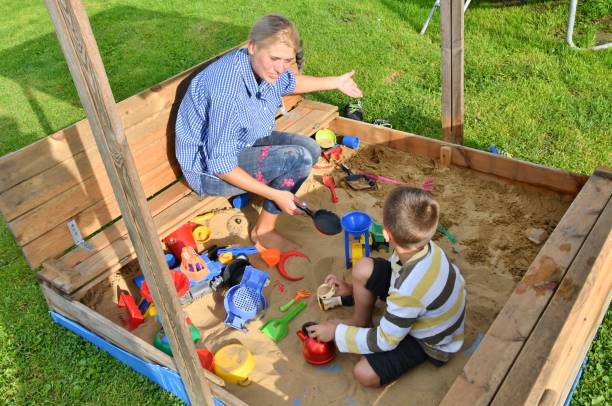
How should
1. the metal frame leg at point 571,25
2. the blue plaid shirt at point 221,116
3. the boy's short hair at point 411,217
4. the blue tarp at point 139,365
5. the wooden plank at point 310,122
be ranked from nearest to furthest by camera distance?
the boy's short hair at point 411,217 → the blue tarp at point 139,365 → the blue plaid shirt at point 221,116 → the wooden plank at point 310,122 → the metal frame leg at point 571,25

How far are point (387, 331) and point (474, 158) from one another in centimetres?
167

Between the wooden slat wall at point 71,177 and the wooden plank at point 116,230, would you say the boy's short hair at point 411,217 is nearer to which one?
the wooden plank at point 116,230

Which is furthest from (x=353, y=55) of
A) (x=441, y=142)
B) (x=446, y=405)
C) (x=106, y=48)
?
(x=446, y=405)

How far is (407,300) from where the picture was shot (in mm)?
2080

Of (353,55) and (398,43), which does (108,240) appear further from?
(398,43)

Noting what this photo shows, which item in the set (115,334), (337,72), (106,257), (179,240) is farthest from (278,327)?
(337,72)

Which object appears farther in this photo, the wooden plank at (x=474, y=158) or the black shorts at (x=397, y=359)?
the wooden plank at (x=474, y=158)

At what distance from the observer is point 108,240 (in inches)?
118

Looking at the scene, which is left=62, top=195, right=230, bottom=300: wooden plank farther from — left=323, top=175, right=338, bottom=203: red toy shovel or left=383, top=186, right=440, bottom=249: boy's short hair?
left=383, top=186, right=440, bottom=249: boy's short hair

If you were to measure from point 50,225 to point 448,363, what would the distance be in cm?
203

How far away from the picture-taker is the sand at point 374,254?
7.75 feet

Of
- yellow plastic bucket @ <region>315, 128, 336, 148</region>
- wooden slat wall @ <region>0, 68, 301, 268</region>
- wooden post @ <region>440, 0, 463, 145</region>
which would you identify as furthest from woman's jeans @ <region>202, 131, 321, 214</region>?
wooden post @ <region>440, 0, 463, 145</region>

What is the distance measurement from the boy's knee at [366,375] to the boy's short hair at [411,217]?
575 mm

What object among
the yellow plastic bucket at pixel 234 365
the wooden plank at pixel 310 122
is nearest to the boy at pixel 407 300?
the yellow plastic bucket at pixel 234 365
